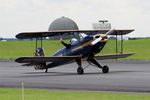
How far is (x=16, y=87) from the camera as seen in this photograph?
77.5 feet

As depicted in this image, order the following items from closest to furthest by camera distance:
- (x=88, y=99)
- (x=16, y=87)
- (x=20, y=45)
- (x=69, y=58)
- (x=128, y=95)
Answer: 1. (x=88, y=99)
2. (x=128, y=95)
3. (x=16, y=87)
4. (x=69, y=58)
5. (x=20, y=45)

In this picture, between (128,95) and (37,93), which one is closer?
(128,95)

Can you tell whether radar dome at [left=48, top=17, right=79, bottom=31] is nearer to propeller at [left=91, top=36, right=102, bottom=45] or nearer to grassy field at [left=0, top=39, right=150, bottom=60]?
grassy field at [left=0, top=39, right=150, bottom=60]

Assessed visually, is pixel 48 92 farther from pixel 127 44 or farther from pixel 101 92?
pixel 127 44

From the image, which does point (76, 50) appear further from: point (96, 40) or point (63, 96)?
point (63, 96)

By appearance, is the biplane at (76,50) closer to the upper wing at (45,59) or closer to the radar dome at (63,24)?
the upper wing at (45,59)

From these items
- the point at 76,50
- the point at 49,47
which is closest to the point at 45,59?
the point at 76,50

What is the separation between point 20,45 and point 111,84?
220ft

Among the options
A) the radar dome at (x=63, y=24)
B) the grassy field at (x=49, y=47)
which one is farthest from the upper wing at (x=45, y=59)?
the radar dome at (x=63, y=24)

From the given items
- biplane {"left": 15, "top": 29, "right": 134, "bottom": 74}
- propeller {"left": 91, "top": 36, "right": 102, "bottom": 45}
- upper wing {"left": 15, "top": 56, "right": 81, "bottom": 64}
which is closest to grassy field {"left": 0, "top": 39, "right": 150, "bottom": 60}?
biplane {"left": 15, "top": 29, "right": 134, "bottom": 74}

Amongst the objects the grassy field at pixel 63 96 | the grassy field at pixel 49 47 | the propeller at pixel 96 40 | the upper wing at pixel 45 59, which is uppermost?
the propeller at pixel 96 40

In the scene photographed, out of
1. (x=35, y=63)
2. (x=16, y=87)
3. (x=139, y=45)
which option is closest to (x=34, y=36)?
(x=35, y=63)

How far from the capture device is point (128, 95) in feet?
63.0

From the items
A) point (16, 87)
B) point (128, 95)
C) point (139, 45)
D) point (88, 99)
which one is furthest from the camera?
point (139, 45)
